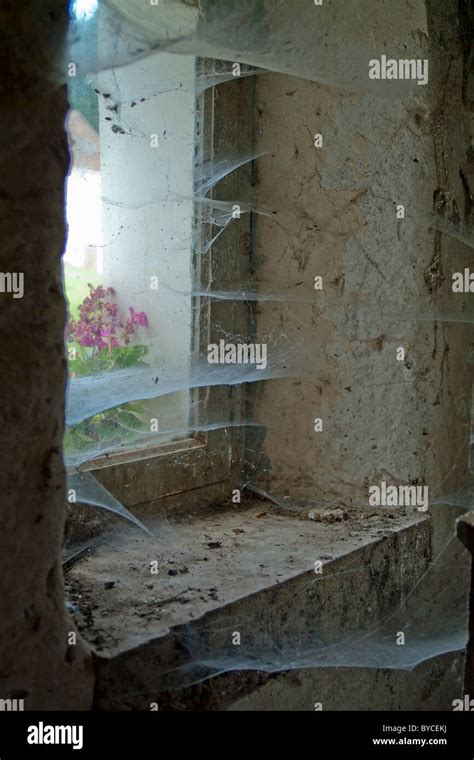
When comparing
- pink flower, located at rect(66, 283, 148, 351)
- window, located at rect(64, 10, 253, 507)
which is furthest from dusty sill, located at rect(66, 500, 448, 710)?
pink flower, located at rect(66, 283, 148, 351)

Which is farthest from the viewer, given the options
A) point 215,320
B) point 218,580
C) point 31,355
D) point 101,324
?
point 215,320

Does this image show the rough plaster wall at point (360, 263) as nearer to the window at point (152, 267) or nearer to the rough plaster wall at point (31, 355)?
the window at point (152, 267)

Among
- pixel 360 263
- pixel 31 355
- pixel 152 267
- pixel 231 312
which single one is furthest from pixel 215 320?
pixel 31 355

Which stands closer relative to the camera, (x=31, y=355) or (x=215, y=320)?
(x=31, y=355)

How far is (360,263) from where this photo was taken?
1.89 meters

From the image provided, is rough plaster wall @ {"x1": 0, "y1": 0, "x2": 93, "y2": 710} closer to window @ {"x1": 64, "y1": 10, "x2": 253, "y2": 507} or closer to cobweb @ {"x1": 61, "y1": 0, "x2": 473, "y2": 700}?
cobweb @ {"x1": 61, "y1": 0, "x2": 473, "y2": 700}

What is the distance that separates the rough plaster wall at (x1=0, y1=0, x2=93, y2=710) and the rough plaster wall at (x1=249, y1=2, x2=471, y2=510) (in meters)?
0.93

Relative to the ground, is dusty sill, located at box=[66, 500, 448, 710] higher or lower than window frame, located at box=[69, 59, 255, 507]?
lower

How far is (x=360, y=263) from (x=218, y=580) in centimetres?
85

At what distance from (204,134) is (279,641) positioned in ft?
3.70

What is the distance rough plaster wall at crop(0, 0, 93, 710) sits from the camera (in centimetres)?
101

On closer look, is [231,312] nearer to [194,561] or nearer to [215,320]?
[215,320]

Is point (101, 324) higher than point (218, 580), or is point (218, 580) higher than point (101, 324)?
point (101, 324)

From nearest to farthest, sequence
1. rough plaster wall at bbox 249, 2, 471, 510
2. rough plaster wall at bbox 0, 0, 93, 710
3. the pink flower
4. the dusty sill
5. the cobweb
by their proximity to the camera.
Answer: rough plaster wall at bbox 0, 0, 93, 710
the dusty sill
the cobweb
the pink flower
rough plaster wall at bbox 249, 2, 471, 510
